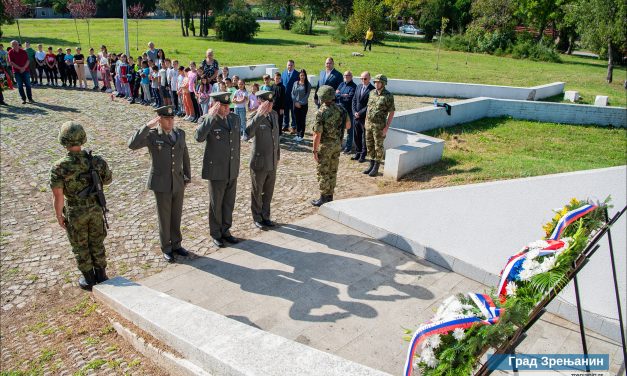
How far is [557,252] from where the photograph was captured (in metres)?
3.21

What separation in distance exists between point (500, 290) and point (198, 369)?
A: 2.28 metres

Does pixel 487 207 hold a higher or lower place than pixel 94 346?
higher

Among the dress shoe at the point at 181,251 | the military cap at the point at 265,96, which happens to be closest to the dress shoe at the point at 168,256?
the dress shoe at the point at 181,251

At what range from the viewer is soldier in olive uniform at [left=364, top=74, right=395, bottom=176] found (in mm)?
8788

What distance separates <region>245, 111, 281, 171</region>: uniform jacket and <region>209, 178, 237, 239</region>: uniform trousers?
1.49 ft

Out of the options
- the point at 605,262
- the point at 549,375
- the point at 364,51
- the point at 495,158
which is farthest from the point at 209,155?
the point at 364,51

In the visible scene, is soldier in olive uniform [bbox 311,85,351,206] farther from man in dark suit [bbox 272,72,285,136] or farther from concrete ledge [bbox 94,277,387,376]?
man in dark suit [bbox 272,72,285,136]

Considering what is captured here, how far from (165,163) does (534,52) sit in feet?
108

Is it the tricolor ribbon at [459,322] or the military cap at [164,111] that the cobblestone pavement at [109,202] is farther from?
the tricolor ribbon at [459,322]

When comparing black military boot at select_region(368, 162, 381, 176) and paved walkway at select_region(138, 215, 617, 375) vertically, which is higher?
black military boot at select_region(368, 162, 381, 176)

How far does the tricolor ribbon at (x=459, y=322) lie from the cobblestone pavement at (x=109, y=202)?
297 centimetres

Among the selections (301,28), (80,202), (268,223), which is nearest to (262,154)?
(268,223)

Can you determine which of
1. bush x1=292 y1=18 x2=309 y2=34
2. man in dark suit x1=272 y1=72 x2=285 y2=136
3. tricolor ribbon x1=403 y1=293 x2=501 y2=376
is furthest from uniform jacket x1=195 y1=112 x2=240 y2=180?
bush x1=292 y1=18 x2=309 y2=34

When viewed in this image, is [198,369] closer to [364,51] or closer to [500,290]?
[500,290]
